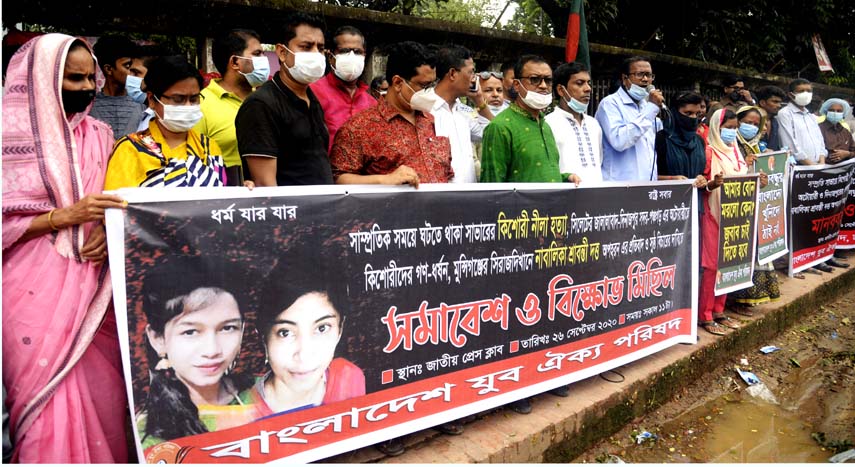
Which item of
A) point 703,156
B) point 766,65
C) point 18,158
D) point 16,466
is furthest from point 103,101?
point 766,65

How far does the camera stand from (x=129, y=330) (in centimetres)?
194

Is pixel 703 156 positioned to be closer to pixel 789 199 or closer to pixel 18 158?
pixel 789 199

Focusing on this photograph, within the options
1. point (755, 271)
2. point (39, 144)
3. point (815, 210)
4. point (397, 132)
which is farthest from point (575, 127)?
point (815, 210)

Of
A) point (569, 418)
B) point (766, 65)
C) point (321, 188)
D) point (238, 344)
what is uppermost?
point (766, 65)

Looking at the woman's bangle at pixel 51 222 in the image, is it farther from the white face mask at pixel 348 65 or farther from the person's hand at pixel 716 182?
the person's hand at pixel 716 182

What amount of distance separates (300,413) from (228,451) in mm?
293

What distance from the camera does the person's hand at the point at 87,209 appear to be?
1.94 m

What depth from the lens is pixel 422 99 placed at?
300 centimetres

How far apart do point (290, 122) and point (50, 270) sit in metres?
1.14

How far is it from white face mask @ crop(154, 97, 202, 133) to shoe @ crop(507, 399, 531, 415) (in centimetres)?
211

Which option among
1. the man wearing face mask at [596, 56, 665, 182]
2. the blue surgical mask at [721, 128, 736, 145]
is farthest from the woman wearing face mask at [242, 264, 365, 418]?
the blue surgical mask at [721, 128, 736, 145]

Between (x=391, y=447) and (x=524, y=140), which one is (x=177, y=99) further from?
(x=524, y=140)

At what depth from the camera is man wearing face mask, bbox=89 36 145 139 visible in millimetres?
3467

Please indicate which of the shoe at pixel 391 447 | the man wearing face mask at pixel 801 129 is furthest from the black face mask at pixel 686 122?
the man wearing face mask at pixel 801 129
